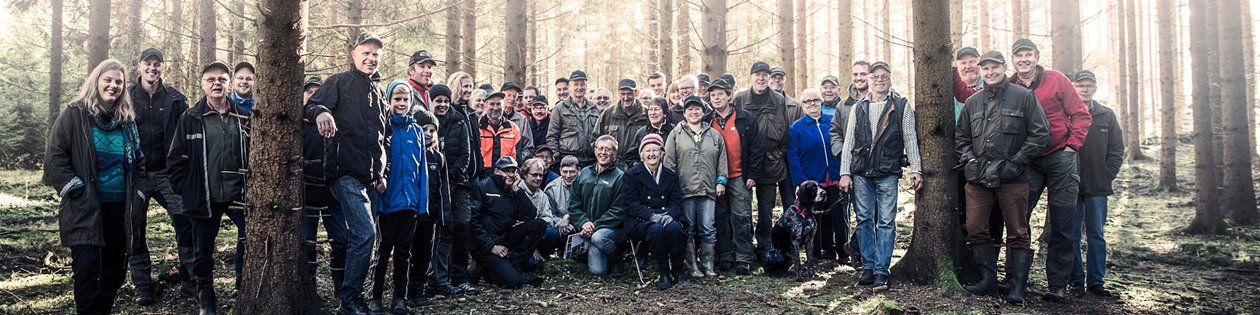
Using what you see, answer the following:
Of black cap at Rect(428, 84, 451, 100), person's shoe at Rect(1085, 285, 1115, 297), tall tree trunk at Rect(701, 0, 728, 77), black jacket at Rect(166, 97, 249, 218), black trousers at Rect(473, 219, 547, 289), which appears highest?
tall tree trunk at Rect(701, 0, 728, 77)

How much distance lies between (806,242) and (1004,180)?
1.97 m

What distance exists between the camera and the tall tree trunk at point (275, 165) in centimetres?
474

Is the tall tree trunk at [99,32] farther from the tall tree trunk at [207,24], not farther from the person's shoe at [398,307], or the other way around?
the person's shoe at [398,307]

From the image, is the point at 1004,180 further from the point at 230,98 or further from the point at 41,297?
the point at 41,297

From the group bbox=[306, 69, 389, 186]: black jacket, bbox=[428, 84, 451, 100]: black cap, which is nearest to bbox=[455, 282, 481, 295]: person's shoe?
bbox=[428, 84, 451, 100]: black cap

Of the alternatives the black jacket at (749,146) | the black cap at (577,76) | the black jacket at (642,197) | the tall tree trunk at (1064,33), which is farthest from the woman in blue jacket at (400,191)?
the tall tree trunk at (1064,33)

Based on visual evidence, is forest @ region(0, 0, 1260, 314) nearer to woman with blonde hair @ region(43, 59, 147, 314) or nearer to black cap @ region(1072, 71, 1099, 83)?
woman with blonde hair @ region(43, 59, 147, 314)

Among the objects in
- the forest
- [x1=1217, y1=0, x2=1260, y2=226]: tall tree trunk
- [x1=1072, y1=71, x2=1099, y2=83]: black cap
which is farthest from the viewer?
[x1=1217, y1=0, x2=1260, y2=226]: tall tree trunk

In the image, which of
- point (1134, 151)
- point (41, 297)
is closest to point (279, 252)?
point (41, 297)

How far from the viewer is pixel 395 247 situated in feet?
18.8

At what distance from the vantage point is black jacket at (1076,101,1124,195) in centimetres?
686

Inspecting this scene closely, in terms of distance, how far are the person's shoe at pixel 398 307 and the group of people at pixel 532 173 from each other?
0.01 metres

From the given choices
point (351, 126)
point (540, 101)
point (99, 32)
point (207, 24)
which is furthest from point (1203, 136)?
point (99, 32)

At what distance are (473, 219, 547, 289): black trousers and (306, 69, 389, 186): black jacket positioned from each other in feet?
7.14
